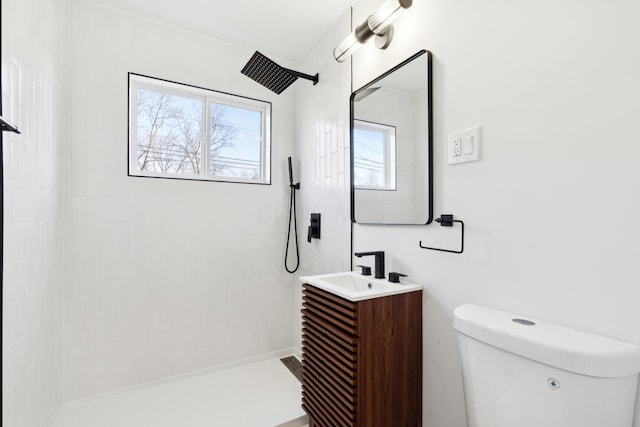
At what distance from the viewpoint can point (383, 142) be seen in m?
1.66

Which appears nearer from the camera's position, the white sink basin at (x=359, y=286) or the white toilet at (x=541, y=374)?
the white toilet at (x=541, y=374)

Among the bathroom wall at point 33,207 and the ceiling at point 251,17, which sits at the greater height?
the ceiling at point 251,17

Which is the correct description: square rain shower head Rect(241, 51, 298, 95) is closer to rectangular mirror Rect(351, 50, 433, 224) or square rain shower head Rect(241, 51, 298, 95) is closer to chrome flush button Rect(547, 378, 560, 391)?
rectangular mirror Rect(351, 50, 433, 224)

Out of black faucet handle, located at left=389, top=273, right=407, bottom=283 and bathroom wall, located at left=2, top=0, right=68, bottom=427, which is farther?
black faucet handle, located at left=389, top=273, right=407, bottom=283

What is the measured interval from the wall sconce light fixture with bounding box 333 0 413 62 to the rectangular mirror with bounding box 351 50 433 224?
20 cm

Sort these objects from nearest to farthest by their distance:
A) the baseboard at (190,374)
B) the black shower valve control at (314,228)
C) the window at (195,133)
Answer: the baseboard at (190,374)
the window at (195,133)
the black shower valve control at (314,228)

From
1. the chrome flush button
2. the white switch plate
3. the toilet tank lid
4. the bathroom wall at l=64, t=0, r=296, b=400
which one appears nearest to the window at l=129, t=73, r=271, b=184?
the bathroom wall at l=64, t=0, r=296, b=400

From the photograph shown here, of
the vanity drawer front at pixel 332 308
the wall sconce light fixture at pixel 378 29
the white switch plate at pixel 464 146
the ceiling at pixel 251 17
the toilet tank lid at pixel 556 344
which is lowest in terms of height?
the vanity drawer front at pixel 332 308

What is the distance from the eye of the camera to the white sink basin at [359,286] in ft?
4.17

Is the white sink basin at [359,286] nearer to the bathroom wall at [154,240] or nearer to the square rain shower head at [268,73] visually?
the bathroom wall at [154,240]

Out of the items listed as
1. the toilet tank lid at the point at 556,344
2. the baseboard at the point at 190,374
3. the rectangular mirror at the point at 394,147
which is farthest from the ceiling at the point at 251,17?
the baseboard at the point at 190,374

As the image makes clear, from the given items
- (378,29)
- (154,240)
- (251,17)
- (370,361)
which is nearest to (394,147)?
(378,29)

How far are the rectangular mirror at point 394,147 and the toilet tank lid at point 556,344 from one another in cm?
51

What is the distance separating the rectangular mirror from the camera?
138 centimetres
